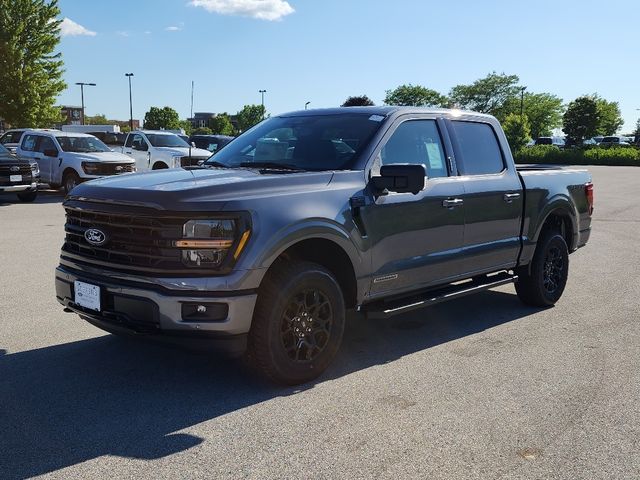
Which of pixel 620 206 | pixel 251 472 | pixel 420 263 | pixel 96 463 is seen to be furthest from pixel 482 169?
pixel 620 206

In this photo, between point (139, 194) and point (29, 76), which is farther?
point (29, 76)

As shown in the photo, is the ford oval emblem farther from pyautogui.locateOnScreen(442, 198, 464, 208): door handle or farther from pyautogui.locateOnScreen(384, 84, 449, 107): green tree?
pyautogui.locateOnScreen(384, 84, 449, 107): green tree

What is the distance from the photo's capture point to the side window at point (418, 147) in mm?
5109

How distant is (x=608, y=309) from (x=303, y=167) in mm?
3651

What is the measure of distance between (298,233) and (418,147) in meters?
1.63

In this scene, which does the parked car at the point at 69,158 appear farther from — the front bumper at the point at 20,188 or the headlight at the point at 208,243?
the headlight at the point at 208,243

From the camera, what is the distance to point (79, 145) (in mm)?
18547

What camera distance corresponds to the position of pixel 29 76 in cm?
3438

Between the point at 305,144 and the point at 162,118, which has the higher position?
the point at 162,118

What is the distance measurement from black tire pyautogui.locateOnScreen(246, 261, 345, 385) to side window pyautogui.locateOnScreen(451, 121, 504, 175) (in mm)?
1931

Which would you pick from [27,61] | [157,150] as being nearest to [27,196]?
[157,150]

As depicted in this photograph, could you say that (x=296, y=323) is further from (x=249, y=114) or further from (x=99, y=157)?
(x=249, y=114)

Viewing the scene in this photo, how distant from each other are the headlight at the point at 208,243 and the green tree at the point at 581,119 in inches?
2643

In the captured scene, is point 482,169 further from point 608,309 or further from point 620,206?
point 620,206
